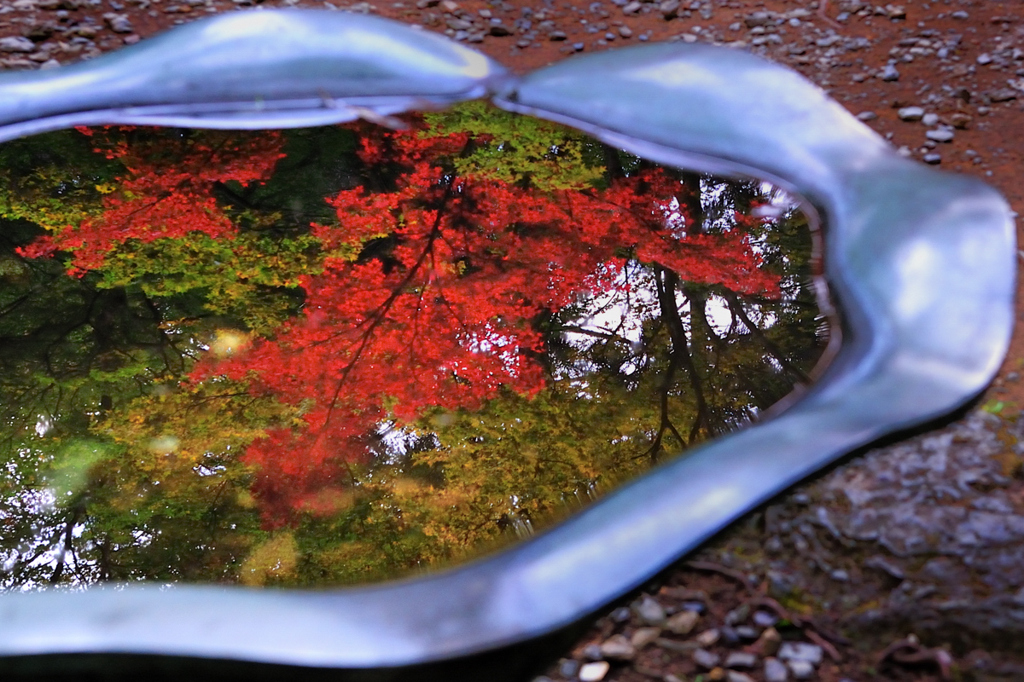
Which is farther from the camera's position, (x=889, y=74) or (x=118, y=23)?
(x=118, y=23)

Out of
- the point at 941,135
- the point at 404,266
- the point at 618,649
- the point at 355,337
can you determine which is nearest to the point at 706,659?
the point at 618,649

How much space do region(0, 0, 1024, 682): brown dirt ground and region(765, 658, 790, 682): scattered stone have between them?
0.90 metres

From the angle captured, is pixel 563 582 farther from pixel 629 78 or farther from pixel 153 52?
pixel 153 52

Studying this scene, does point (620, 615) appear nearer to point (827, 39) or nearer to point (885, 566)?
point (885, 566)

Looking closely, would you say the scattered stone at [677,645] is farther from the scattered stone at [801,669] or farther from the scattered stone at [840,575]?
the scattered stone at [840,575]

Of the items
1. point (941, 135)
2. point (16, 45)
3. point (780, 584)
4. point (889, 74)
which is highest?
point (889, 74)

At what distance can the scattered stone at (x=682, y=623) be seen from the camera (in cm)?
148

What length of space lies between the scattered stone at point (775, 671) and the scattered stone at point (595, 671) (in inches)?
10.6

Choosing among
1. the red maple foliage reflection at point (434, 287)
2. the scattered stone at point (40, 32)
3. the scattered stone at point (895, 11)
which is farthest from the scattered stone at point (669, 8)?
the scattered stone at point (40, 32)

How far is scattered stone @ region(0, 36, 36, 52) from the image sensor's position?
3350mm

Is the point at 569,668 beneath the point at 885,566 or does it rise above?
beneath

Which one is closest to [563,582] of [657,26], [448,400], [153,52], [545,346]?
[448,400]

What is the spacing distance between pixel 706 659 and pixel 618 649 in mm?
153

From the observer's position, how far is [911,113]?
9.36ft
